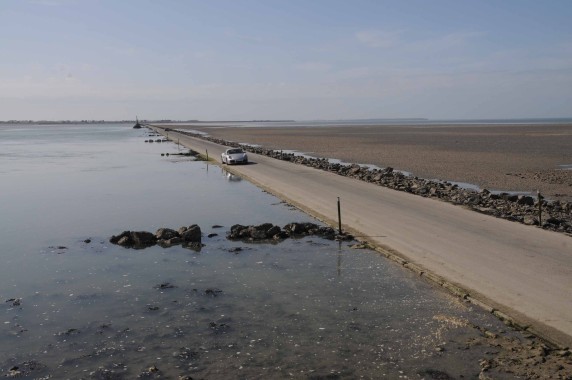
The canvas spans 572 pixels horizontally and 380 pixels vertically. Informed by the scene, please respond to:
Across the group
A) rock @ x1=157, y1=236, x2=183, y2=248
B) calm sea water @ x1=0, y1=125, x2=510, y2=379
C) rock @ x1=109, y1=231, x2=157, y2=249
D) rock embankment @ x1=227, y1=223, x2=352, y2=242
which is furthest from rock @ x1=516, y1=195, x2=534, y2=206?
rock @ x1=109, y1=231, x2=157, y2=249

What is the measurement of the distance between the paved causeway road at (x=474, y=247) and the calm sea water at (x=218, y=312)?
1013 millimetres

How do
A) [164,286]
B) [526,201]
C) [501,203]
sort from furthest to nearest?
[526,201], [501,203], [164,286]

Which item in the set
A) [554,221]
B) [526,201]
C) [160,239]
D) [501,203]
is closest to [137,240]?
[160,239]

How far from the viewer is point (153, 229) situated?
80.7 ft

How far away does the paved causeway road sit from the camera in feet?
42.4

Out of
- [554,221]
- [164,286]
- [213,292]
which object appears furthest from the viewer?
[554,221]

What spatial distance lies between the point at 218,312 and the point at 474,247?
31.1 ft

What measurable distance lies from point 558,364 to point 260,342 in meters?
5.85

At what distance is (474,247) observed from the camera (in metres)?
18.4

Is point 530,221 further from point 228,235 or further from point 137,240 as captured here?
point 137,240

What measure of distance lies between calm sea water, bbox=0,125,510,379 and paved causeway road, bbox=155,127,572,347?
1.01 meters

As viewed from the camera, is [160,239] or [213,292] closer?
[213,292]

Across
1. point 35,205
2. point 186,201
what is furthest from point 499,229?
point 35,205

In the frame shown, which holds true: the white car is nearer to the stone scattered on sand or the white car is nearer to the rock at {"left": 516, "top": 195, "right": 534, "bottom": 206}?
the rock at {"left": 516, "top": 195, "right": 534, "bottom": 206}
